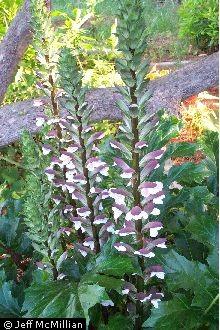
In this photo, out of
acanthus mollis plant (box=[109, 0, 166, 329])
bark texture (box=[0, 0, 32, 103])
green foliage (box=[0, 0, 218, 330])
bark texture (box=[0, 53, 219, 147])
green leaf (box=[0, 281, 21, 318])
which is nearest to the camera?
acanthus mollis plant (box=[109, 0, 166, 329])

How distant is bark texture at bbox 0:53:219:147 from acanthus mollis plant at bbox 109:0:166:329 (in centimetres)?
239

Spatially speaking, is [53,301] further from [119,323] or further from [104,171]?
[104,171]

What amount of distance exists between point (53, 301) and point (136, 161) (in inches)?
19.5

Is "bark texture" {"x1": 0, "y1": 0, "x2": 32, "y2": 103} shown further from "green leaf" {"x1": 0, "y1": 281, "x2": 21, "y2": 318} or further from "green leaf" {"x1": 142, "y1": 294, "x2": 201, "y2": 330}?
"green leaf" {"x1": 142, "y1": 294, "x2": 201, "y2": 330}

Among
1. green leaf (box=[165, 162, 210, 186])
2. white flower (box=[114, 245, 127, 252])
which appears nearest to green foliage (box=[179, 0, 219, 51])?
green leaf (box=[165, 162, 210, 186])

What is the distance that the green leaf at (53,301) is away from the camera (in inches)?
60.2

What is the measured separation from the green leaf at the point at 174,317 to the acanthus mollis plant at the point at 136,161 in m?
0.09

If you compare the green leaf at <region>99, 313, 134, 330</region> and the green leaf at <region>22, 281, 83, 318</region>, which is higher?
the green leaf at <region>22, 281, 83, 318</region>

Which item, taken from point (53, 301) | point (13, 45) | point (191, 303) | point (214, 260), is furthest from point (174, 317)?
point (13, 45)

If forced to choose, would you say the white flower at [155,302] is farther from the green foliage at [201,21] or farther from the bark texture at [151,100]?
the green foliage at [201,21]

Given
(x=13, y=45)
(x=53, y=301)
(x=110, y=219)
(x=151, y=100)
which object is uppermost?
(x=13, y=45)

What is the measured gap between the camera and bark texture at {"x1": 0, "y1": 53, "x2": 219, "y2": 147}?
4035 mm

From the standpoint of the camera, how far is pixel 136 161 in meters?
1.43

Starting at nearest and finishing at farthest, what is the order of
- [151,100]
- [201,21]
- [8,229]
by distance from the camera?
[8,229] → [151,100] → [201,21]
